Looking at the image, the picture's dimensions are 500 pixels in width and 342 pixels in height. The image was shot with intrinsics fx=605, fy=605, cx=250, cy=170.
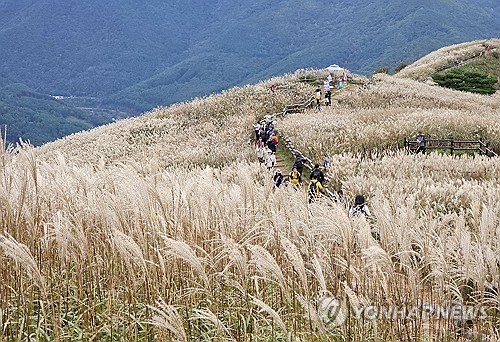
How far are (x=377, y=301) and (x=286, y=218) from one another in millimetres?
1303

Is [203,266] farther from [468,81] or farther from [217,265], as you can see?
[468,81]

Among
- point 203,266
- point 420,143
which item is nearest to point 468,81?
point 420,143

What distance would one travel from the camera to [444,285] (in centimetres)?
492

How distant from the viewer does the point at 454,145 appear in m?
22.3

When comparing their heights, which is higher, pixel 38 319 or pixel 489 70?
pixel 489 70

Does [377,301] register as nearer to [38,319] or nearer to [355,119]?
[38,319]

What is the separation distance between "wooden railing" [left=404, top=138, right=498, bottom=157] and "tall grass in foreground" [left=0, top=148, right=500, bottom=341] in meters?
15.7

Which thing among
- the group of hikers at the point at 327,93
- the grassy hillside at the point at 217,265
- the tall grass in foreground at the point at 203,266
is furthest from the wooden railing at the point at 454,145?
the tall grass in foreground at the point at 203,266

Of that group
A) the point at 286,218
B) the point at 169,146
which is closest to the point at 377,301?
the point at 286,218

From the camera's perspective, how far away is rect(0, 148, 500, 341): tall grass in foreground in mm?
4520

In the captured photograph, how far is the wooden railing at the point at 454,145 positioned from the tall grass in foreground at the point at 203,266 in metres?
15.7

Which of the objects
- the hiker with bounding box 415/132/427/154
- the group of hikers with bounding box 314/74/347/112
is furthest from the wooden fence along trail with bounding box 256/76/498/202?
the group of hikers with bounding box 314/74/347/112

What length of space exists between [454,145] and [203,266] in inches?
753

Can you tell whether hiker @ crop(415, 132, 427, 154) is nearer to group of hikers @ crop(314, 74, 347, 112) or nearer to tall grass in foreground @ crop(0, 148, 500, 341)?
group of hikers @ crop(314, 74, 347, 112)
